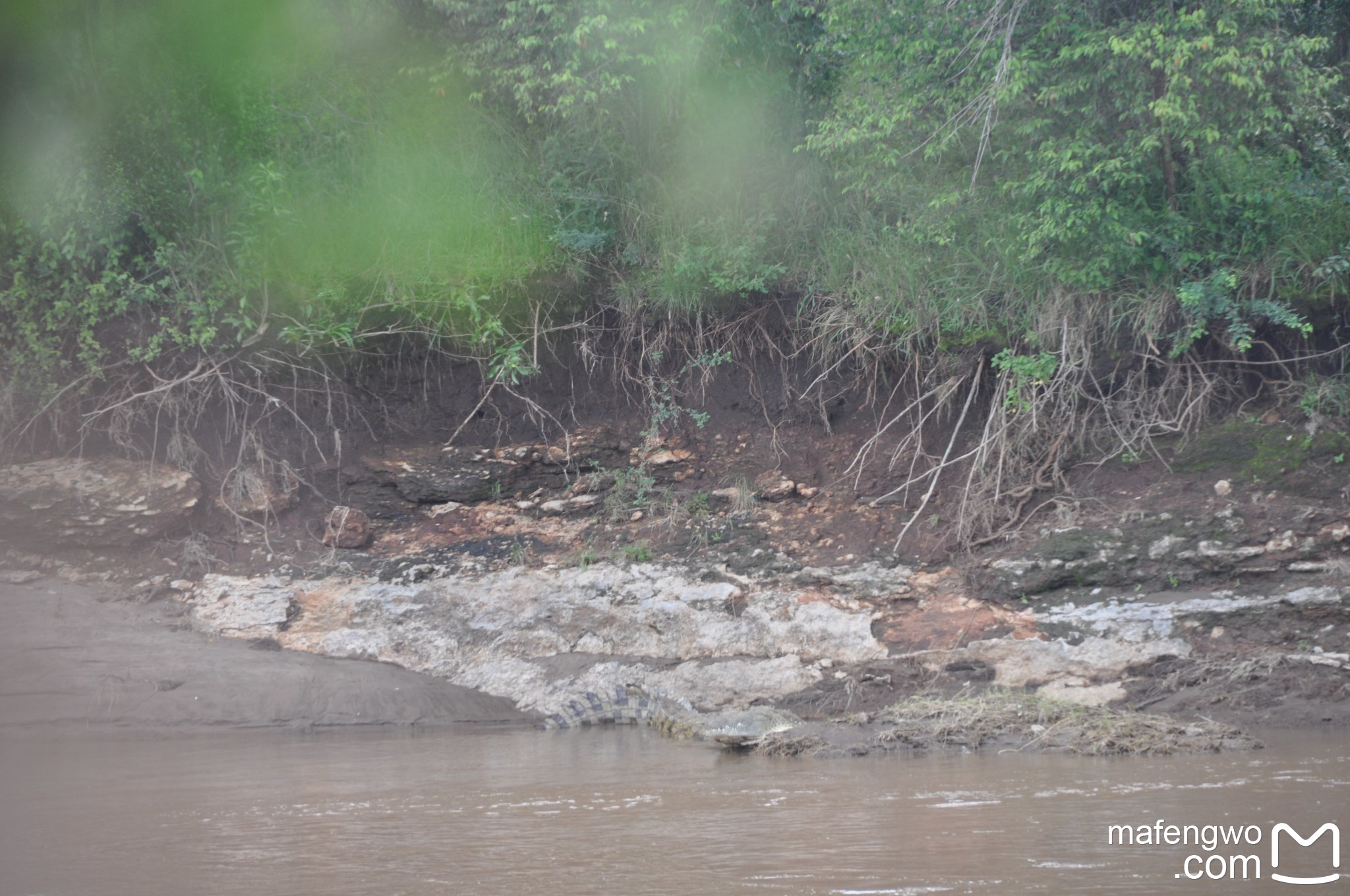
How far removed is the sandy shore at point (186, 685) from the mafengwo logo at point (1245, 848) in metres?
4.70

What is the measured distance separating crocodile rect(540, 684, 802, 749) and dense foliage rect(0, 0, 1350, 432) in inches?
125

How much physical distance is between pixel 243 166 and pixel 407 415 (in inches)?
102

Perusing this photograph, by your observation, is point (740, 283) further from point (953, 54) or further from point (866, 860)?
point (866, 860)

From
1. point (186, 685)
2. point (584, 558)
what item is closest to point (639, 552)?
point (584, 558)

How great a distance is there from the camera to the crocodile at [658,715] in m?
5.86

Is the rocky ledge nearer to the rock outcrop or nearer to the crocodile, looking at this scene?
the rock outcrop

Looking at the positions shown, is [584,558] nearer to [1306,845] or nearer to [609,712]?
[609,712]

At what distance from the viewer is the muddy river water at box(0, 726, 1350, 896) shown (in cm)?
316

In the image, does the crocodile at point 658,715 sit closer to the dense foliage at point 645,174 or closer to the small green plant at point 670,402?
the small green plant at point 670,402

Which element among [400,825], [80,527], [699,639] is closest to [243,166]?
[80,527]

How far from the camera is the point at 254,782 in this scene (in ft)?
16.4

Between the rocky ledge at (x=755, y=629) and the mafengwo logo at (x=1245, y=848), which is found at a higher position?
the mafengwo logo at (x=1245, y=848)

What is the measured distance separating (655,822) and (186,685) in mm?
4545

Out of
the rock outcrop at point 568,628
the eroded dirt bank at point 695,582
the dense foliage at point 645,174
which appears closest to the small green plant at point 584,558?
the eroded dirt bank at point 695,582
